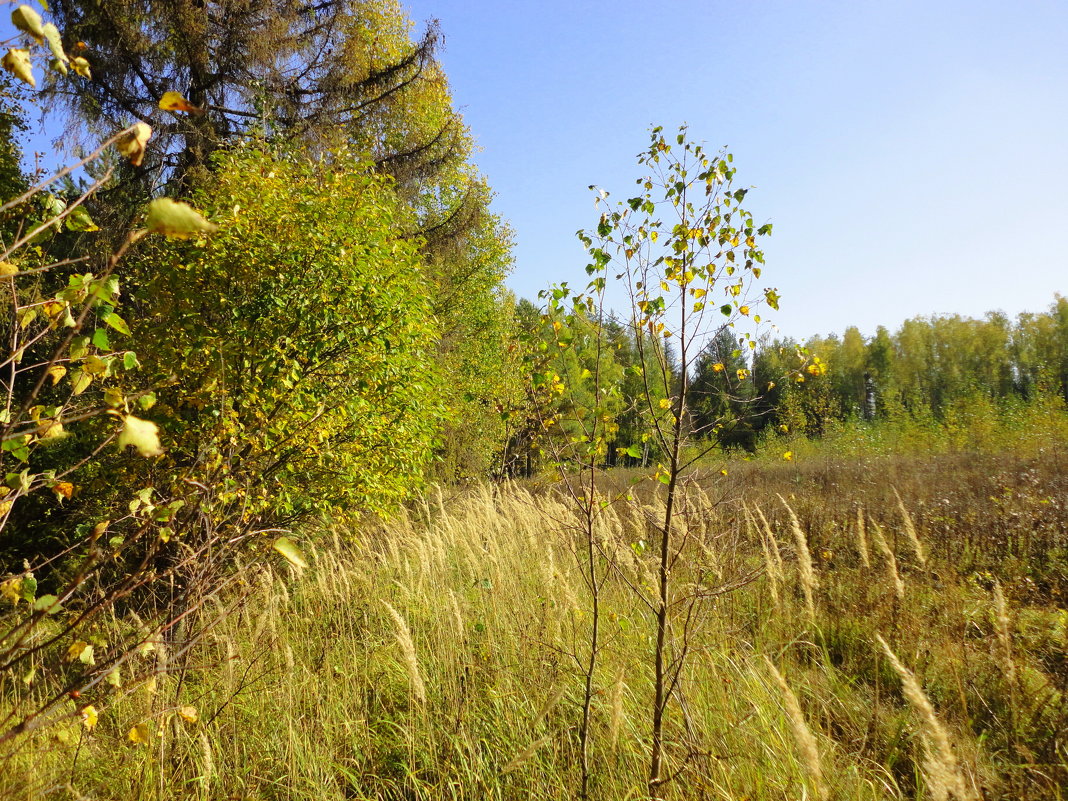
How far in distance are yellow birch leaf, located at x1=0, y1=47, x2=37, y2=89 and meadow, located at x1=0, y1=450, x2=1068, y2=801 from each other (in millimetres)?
1277

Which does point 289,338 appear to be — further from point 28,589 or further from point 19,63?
point 19,63

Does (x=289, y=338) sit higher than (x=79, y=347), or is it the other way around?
(x=289, y=338)

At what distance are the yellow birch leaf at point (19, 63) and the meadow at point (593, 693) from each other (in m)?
1.28

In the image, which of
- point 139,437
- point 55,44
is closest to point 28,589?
point 139,437

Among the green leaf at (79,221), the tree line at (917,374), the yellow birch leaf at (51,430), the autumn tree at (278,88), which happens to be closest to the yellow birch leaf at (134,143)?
the green leaf at (79,221)

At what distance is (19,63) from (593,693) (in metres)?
2.79

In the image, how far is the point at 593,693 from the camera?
261 cm

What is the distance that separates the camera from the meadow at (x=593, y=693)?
212cm

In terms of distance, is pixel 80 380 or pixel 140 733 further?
pixel 140 733

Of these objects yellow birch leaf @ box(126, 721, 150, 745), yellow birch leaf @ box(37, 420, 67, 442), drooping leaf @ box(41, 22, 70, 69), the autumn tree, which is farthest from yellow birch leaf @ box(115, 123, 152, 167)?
the autumn tree

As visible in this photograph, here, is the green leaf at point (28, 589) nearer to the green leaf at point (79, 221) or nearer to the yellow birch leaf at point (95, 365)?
the yellow birch leaf at point (95, 365)

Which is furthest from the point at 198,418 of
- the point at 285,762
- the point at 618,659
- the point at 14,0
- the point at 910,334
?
the point at 910,334

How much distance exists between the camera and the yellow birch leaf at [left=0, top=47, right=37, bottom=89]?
0.96 m

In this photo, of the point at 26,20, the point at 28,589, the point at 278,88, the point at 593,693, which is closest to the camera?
the point at 26,20
